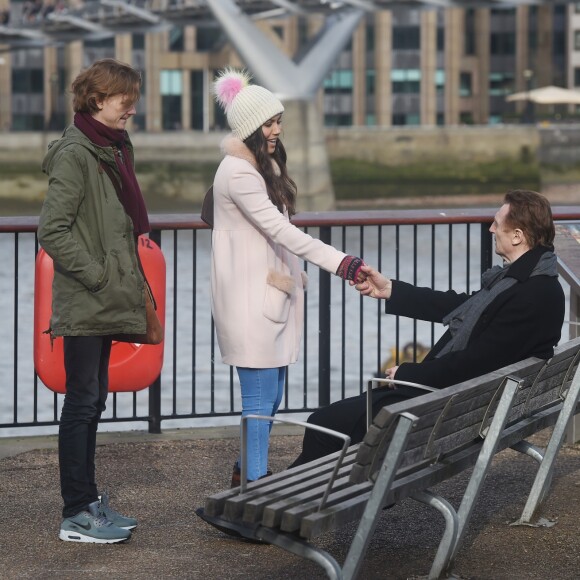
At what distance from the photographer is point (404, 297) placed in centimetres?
489

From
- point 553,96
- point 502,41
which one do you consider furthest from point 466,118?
point 553,96

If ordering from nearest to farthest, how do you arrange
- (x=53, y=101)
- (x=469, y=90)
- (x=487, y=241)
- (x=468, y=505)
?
1. (x=468, y=505)
2. (x=487, y=241)
3. (x=53, y=101)
4. (x=469, y=90)

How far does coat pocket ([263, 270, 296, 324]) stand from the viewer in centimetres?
469

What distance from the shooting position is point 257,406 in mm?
4746

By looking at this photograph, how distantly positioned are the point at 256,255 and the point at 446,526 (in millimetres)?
1204

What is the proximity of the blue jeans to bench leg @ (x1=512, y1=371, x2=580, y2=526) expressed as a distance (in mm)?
926

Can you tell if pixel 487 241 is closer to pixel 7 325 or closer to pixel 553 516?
pixel 553 516

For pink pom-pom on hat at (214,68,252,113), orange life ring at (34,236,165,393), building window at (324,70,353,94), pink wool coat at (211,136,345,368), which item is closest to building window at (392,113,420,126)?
building window at (324,70,353,94)

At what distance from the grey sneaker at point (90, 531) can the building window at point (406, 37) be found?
72.8 m

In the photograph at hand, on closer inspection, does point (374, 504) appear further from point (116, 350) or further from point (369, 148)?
point (369, 148)

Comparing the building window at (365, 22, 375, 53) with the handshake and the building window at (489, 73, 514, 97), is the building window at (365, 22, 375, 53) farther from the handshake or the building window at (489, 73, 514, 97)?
the handshake

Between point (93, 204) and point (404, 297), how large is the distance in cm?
121

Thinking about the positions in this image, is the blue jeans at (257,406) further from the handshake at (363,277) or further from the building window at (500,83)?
the building window at (500,83)

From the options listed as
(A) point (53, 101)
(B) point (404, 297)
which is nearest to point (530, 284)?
(B) point (404, 297)
